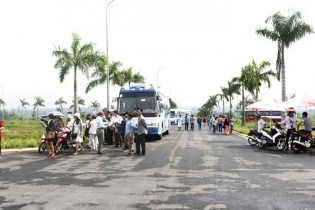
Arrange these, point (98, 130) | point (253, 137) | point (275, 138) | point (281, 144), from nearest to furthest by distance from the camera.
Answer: point (98, 130), point (281, 144), point (275, 138), point (253, 137)

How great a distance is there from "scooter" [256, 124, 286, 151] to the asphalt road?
3354 mm

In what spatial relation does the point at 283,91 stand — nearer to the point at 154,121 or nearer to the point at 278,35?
the point at 278,35

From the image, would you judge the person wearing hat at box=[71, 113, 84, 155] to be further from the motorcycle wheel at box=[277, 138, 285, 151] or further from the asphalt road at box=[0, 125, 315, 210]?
the motorcycle wheel at box=[277, 138, 285, 151]

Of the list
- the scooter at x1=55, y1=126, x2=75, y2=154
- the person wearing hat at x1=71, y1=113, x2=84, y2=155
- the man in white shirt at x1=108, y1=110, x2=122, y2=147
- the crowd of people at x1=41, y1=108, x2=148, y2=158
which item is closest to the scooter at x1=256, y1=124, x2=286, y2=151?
A: the crowd of people at x1=41, y1=108, x2=148, y2=158

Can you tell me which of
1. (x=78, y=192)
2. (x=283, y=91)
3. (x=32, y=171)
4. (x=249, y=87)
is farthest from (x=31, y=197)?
(x=249, y=87)

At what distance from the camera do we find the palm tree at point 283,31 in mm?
25656

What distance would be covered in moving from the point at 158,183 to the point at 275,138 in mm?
9839

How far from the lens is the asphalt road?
632cm

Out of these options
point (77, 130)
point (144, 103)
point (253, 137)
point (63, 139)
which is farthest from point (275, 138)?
point (63, 139)

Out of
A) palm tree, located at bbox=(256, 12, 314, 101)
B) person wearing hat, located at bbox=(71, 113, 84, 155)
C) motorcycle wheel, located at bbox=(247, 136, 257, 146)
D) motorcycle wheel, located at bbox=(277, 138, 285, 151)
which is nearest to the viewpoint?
person wearing hat, located at bbox=(71, 113, 84, 155)

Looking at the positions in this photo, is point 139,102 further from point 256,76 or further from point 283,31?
point 256,76

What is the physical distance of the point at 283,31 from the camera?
85.3ft

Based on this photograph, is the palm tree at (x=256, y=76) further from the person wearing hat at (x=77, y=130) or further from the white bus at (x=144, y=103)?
the person wearing hat at (x=77, y=130)

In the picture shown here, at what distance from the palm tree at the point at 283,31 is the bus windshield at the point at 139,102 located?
10146 mm
